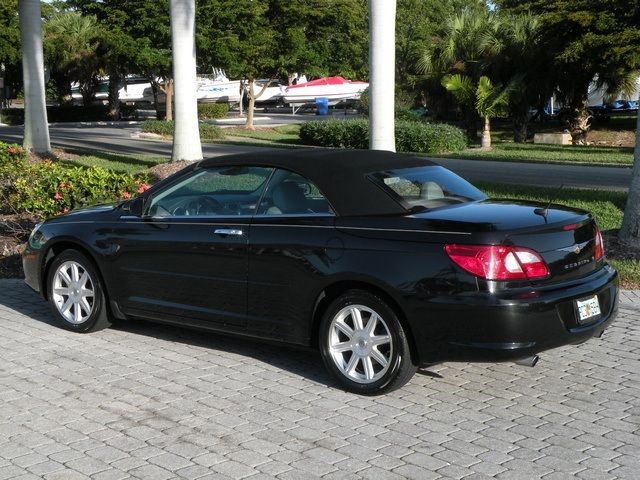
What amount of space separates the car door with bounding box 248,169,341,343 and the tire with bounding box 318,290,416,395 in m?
0.23

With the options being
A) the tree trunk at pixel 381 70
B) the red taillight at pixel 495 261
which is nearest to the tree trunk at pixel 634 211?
the tree trunk at pixel 381 70

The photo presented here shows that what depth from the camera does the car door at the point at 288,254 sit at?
6.09 metres

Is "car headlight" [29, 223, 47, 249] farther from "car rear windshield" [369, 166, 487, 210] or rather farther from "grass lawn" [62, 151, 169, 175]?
"grass lawn" [62, 151, 169, 175]

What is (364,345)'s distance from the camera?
5898 millimetres

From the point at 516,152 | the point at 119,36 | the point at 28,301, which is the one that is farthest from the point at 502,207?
the point at 119,36

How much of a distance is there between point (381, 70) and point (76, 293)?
5.70 m

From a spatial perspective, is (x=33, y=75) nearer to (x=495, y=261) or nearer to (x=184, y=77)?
(x=184, y=77)

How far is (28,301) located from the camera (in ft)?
29.3

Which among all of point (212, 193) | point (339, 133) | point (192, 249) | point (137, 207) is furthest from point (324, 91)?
point (192, 249)

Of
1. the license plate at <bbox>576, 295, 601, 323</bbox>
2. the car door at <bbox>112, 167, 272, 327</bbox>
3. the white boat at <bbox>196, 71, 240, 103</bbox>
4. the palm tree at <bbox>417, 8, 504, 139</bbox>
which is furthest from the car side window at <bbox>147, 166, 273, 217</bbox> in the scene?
the white boat at <bbox>196, 71, 240, 103</bbox>

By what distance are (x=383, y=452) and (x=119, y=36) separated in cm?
3787

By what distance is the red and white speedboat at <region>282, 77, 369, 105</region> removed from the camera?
193 ft

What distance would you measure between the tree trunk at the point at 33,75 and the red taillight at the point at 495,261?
1752 cm

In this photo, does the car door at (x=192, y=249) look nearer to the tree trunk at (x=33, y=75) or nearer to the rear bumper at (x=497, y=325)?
the rear bumper at (x=497, y=325)
